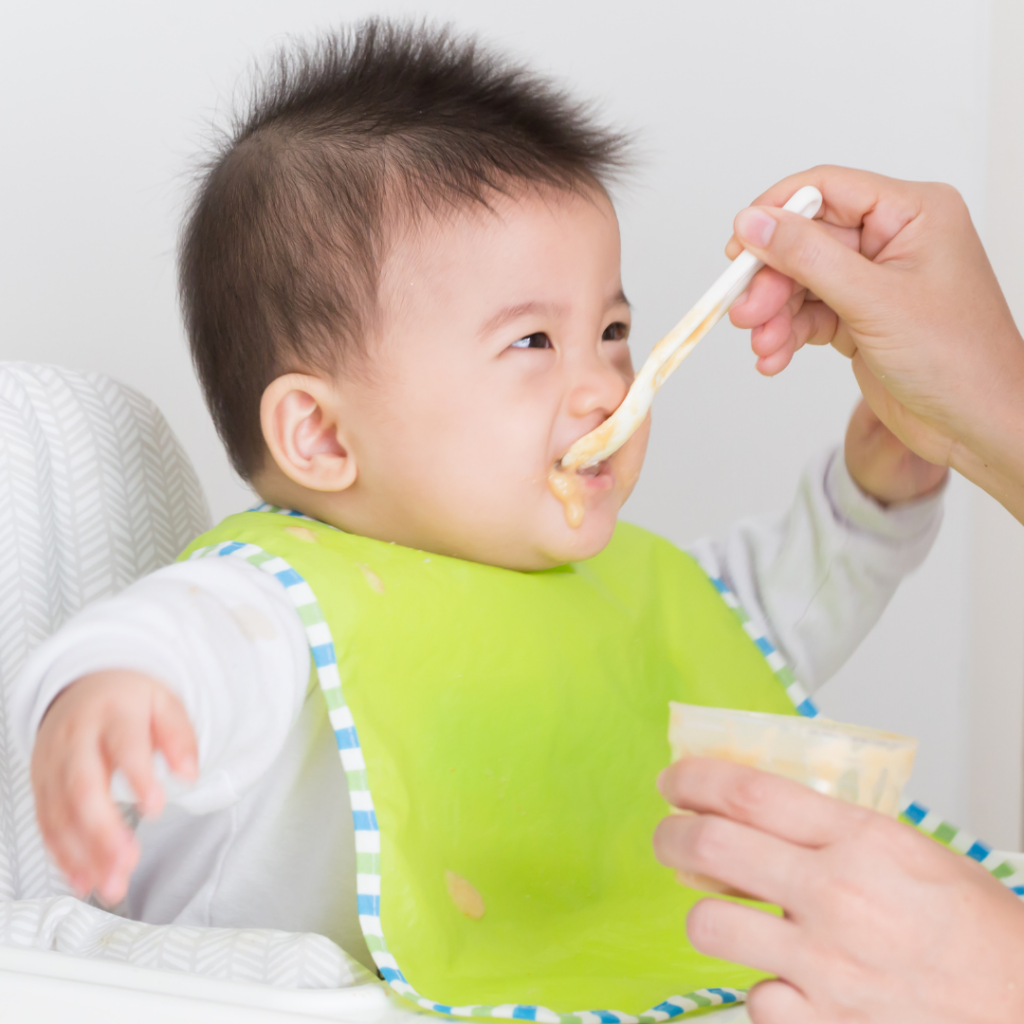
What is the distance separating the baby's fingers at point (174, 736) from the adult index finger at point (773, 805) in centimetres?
22

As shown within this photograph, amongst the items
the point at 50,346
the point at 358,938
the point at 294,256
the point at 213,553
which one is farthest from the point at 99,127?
the point at 358,938

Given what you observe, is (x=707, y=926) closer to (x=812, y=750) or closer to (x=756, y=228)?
(x=812, y=750)

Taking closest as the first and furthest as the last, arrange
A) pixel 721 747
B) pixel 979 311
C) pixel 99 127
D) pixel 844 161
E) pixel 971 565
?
pixel 721 747
pixel 979 311
pixel 99 127
pixel 844 161
pixel 971 565

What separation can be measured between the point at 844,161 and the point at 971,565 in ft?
2.10

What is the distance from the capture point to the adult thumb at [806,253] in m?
0.76

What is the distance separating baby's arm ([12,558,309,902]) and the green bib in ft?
0.13

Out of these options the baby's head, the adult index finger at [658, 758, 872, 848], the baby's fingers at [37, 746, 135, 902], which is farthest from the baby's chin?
the baby's fingers at [37, 746, 135, 902]

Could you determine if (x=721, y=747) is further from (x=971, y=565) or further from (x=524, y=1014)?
(x=971, y=565)

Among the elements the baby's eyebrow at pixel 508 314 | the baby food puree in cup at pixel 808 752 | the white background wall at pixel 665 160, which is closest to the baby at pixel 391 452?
the baby's eyebrow at pixel 508 314

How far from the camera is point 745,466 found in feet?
5.72

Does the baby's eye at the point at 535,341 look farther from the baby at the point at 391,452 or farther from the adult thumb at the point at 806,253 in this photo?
the adult thumb at the point at 806,253

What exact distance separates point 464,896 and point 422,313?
0.40 metres

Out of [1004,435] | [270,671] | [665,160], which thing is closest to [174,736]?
[270,671]

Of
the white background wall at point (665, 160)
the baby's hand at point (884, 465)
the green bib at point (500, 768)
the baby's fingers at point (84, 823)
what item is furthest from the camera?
the white background wall at point (665, 160)
